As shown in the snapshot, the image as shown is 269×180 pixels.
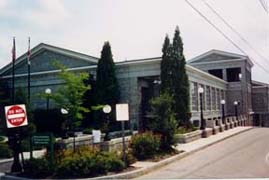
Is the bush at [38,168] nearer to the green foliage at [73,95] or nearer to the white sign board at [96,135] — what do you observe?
the white sign board at [96,135]

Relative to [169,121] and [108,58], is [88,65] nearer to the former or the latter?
[108,58]

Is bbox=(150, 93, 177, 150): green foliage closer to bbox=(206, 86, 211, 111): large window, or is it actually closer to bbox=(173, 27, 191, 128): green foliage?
bbox=(173, 27, 191, 128): green foliage

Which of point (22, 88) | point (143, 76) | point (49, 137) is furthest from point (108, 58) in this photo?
point (49, 137)

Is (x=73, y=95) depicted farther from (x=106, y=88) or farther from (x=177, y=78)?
(x=177, y=78)

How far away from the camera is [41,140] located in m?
9.23

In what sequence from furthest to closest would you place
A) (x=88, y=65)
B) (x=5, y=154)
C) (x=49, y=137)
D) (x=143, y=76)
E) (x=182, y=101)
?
(x=182, y=101)
(x=143, y=76)
(x=5, y=154)
(x=88, y=65)
(x=49, y=137)

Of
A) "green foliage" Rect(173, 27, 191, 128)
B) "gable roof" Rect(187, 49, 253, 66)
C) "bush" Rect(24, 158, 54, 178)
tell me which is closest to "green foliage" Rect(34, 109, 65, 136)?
"bush" Rect(24, 158, 54, 178)

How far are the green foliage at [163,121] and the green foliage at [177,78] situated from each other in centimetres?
302

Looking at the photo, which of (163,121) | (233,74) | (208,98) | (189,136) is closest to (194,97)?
(208,98)

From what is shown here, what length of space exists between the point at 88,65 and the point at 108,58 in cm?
59

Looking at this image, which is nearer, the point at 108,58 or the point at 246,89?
the point at 108,58

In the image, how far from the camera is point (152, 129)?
1229 centimetres

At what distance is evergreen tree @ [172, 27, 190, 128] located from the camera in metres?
15.8

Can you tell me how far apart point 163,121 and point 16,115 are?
4725 mm
